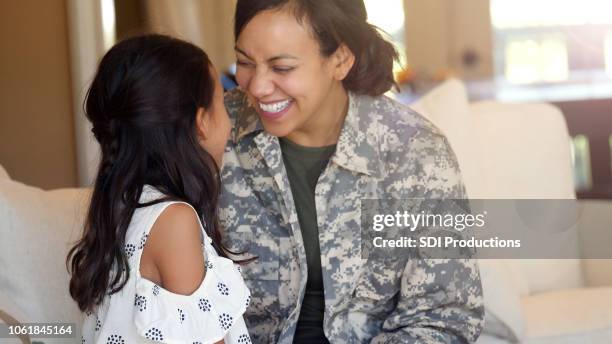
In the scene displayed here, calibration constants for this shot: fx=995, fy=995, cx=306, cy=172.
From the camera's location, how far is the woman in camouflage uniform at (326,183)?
1.84 meters

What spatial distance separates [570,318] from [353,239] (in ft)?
1.99

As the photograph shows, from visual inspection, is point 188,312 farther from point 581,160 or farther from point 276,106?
point 581,160

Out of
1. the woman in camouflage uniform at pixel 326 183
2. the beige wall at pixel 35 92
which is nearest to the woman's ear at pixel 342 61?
the woman in camouflage uniform at pixel 326 183

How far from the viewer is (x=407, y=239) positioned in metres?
1.90

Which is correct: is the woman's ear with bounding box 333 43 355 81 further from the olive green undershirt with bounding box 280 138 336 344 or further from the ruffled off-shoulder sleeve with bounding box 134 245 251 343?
the ruffled off-shoulder sleeve with bounding box 134 245 251 343

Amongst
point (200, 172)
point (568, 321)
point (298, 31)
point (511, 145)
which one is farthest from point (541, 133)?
point (200, 172)

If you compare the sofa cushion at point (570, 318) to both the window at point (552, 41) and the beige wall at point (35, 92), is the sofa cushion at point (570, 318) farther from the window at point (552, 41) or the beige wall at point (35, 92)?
the window at point (552, 41)

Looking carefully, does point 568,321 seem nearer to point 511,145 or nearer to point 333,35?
point 511,145

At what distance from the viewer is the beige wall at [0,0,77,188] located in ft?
8.84

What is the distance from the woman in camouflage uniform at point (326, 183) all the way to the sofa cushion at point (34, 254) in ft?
1.05

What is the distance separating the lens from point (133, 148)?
1.53 metres

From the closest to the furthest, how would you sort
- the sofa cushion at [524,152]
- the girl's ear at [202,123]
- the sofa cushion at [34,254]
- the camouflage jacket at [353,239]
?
the girl's ear at [202,123] → the sofa cushion at [34,254] → the camouflage jacket at [353,239] → the sofa cushion at [524,152]

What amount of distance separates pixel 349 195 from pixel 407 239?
0.14 meters

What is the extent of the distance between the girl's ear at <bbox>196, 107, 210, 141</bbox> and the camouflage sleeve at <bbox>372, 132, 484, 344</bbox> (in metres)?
0.46
